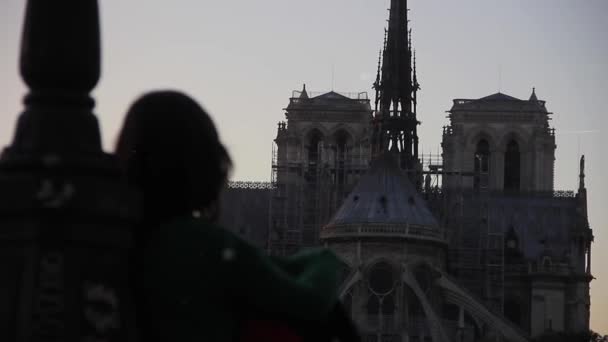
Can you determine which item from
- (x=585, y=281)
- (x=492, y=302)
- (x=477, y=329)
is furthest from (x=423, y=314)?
(x=585, y=281)

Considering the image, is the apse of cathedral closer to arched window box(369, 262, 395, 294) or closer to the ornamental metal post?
arched window box(369, 262, 395, 294)

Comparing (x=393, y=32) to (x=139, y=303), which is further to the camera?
(x=393, y=32)

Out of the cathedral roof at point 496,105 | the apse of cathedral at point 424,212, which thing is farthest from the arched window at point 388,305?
the cathedral roof at point 496,105

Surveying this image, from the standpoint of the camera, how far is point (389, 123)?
111 m

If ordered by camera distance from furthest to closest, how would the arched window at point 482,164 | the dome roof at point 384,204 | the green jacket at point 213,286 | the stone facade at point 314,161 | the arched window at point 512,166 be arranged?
1. the arched window at point 512,166
2. the arched window at point 482,164
3. the stone facade at point 314,161
4. the dome roof at point 384,204
5. the green jacket at point 213,286

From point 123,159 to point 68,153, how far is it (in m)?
0.34

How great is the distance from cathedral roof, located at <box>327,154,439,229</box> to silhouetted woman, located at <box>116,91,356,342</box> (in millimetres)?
93847

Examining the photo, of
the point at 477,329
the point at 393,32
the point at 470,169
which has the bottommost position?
the point at 477,329

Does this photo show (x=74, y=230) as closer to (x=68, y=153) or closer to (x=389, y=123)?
(x=68, y=153)

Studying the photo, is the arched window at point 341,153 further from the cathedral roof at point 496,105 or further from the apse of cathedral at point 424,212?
the cathedral roof at point 496,105

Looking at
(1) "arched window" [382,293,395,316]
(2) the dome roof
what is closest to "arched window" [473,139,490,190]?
(2) the dome roof

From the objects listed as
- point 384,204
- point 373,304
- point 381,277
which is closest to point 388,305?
point 373,304

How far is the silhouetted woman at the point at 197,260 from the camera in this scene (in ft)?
23.2

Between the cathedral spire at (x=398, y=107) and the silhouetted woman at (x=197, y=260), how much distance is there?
330 feet
